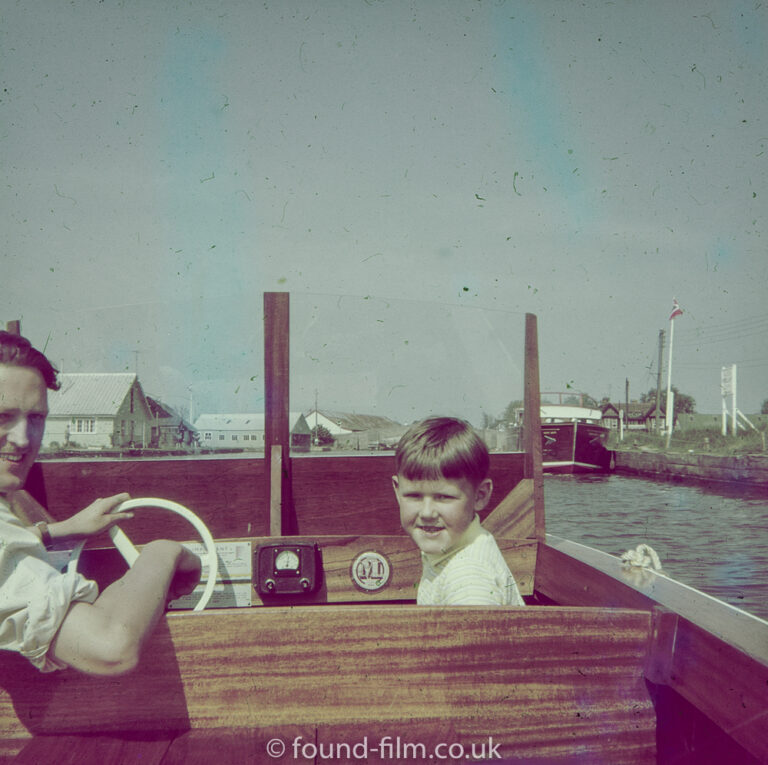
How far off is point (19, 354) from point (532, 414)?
8.46 ft

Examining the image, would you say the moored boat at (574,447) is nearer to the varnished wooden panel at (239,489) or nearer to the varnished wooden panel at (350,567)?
the varnished wooden panel at (239,489)

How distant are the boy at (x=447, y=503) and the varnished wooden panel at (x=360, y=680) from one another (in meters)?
0.60

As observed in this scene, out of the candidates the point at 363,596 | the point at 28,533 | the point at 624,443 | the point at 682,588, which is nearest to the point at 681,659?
the point at 682,588

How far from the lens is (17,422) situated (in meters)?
1.68

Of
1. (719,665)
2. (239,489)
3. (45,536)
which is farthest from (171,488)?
(719,665)

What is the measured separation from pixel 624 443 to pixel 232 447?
4171 centimetres

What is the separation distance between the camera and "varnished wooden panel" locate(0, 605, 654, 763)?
1.51m

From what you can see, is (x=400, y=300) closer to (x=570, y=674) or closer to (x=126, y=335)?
(x=126, y=335)

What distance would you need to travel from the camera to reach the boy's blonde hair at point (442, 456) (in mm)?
2207

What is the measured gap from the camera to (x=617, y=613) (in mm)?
1583

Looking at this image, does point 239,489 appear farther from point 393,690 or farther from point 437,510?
point 393,690

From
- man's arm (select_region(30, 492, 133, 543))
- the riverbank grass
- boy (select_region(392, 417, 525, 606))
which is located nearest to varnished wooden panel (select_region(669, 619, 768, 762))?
boy (select_region(392, 417, 525, 606))

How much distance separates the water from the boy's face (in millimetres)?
7667

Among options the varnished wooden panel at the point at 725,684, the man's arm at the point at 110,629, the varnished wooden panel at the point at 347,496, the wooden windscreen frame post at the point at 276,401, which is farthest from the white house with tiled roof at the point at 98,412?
the varnished wooden panel at the point at 725,684
